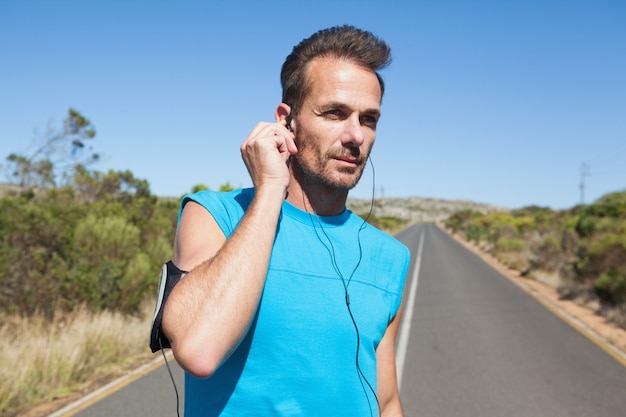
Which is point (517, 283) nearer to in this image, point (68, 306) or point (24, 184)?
point (68, 306)

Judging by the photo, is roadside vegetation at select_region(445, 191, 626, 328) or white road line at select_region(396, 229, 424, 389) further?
roadside vegetation at select_region(445, 191, 626, 328)

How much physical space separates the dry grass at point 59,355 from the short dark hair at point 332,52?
504 centimetres

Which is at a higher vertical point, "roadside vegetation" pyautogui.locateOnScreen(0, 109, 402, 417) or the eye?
the eye

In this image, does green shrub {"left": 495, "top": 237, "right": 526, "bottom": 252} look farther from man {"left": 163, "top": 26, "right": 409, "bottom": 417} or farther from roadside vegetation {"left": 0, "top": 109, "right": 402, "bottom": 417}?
man {"left": 163, "top": 26, "right": 409, "bottom": 417}

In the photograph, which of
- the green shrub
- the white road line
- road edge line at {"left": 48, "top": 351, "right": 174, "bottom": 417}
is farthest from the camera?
the green shrub

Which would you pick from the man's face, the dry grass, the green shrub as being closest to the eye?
the man's face

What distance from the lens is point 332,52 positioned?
1.80m

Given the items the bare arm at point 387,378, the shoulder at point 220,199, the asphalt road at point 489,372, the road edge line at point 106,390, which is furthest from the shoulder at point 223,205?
the road edge line at point 106,390

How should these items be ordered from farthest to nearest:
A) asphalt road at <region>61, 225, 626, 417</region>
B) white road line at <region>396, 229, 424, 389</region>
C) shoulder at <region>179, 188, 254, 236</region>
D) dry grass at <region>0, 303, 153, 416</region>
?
white road line at <region>396, 229, 424, 389</region>, asphalt road at <region>61, 225, 626, 417</region>, dry grass at <region>0, 303, 153, 416</region>, shoulder at <region>179, 188, 254, 236</region>

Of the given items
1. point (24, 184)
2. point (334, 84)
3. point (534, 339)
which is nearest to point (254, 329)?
point (334, 84)

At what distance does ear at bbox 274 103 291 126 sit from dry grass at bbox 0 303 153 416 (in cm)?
496

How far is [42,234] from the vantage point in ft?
30.4

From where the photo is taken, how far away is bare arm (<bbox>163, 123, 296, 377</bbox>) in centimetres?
125

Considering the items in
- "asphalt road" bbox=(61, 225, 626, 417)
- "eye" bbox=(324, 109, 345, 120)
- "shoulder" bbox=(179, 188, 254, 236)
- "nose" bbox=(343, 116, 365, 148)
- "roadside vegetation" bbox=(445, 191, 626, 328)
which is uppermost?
"eye" bbox=(324, 109, 345, 120)
